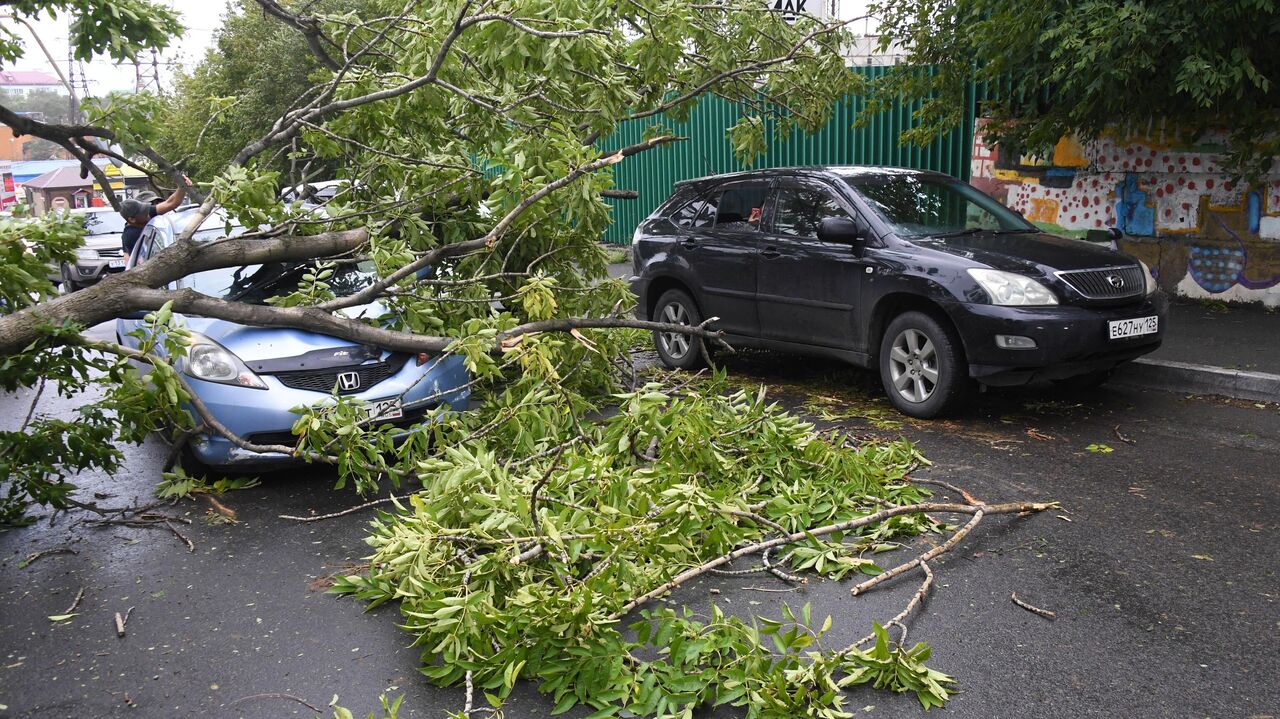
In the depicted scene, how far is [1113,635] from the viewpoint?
403cm

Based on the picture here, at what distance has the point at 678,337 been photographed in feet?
32.1

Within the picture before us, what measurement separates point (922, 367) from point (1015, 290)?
0.88m

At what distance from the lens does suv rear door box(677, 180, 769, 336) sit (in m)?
8.82

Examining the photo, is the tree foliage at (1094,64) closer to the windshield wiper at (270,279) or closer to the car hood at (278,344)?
the car hood at (278,344)

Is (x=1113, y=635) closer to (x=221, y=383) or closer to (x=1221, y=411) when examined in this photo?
(x=1221, y=411)

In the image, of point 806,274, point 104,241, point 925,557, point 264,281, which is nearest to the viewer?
point 925,557

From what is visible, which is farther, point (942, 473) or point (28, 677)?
point (942, 473)

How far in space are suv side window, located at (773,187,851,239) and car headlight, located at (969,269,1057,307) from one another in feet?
4.78

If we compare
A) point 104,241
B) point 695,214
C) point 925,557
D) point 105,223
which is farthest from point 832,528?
point 105,223

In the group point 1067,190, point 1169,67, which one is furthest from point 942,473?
point 1067,190

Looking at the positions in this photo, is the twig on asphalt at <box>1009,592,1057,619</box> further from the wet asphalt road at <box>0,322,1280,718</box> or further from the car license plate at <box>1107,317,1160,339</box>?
the car license plate at <box>1107,317,1160,339</box>

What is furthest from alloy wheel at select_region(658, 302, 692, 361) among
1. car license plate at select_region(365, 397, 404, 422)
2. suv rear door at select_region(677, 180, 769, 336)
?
car license plate at select_region(365, 397, 404, 422)

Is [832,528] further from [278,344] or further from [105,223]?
[105,223]

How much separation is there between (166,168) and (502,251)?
92.9 inches
